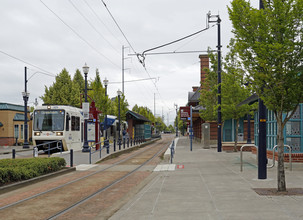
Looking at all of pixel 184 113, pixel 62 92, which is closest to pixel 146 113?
pixel 62 92

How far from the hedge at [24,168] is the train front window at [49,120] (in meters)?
8.73

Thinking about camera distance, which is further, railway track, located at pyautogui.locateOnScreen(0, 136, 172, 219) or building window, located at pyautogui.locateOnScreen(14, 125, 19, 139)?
building window, located at pyautogui.locateOnScreen(14, 125, 19, 139)

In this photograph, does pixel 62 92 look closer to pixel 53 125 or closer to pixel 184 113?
pixel 184 113

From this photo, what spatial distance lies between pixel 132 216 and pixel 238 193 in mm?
3335

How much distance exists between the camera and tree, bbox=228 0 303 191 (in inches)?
352

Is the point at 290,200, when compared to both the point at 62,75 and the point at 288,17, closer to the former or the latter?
the point at 288,17

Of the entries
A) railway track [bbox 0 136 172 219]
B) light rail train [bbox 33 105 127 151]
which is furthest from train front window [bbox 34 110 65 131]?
railway track [bbox 0 136 172 219]

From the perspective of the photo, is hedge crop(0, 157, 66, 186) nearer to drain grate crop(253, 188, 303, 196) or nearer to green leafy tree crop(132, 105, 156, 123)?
drain grate crop(253, 188, 303, 196)

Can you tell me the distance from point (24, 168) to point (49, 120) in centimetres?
→ 1195

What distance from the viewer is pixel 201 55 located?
145ft

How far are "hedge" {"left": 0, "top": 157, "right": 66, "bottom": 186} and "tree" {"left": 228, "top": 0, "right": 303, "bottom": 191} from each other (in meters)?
8.32

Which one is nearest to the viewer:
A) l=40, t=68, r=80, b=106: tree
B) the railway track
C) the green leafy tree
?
the railway track

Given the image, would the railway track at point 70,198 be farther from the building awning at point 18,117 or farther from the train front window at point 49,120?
the building awning at point 18,117

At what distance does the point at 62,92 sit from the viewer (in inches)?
2242
